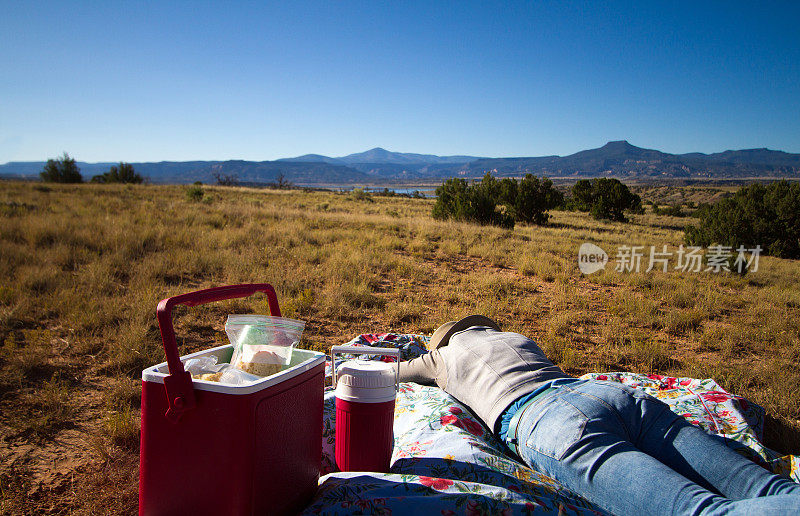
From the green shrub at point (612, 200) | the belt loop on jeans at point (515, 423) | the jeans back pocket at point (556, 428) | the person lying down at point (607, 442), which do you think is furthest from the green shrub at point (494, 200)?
the jeans back pocket at point (556, 428)

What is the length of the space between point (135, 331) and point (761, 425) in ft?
17.0

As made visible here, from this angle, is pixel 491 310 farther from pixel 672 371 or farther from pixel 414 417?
pixel 414 417

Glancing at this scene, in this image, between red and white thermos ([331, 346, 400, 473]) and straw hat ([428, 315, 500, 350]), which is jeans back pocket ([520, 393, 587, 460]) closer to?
red and white thermos ([331, 346, 400, 473])

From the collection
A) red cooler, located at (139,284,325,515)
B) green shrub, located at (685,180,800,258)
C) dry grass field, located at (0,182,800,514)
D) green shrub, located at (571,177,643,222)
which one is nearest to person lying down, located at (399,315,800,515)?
red cooler, located at (139,284,325,515)

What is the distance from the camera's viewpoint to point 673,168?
13812cm

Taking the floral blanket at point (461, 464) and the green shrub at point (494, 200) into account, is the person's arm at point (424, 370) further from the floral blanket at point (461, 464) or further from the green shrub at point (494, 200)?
the green shrub at point (494, 200)

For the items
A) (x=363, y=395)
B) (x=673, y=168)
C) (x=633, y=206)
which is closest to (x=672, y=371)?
(x=363, y=395)

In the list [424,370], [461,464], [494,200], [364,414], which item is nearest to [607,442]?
[461,464]

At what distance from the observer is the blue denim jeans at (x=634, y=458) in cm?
159

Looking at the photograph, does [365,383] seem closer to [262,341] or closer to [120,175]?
[262,341]

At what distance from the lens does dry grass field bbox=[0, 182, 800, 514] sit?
266cm

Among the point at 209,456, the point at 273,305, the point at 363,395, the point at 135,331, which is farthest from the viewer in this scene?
the point at 135,331

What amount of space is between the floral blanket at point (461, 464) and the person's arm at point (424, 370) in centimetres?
8

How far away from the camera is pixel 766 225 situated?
1398 centimetres
